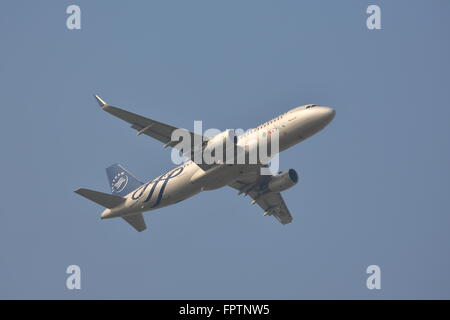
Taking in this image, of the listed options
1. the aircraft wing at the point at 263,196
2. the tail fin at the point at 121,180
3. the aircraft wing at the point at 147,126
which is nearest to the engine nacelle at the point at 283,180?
the aircraft wing at the point at 263,196

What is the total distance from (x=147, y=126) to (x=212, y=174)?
633 centimetres

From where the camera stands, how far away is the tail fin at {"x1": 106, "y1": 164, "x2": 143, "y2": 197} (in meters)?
68.4

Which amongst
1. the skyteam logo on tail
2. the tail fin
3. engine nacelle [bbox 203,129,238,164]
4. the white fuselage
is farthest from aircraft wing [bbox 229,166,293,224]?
the skyteam logo on tail

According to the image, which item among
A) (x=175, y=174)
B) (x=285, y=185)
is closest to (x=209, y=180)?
(x=175, y=174)

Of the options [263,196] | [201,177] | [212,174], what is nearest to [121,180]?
Answer: [201,177]

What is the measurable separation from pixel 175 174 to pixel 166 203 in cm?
253

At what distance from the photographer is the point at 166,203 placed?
6397cm

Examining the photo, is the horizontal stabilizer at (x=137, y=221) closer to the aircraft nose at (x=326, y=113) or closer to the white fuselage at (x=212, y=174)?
the white fuselage at (x=212, y=174)

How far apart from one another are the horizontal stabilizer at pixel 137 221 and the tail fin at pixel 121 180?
7.82 ft

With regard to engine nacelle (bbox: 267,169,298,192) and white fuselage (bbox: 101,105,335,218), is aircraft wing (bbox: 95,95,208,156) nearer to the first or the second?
white fuselage (bbox: 101,105,335,218)

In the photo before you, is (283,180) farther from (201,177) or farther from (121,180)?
(121,180)

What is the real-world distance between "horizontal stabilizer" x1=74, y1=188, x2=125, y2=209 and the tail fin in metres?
2.31

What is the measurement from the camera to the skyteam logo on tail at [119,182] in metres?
69.1

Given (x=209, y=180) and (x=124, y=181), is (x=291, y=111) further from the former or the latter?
(x=124, y=181)
